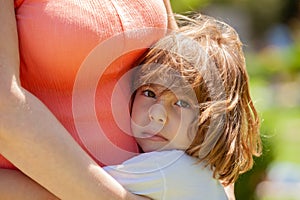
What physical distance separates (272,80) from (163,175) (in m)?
→ 14.8

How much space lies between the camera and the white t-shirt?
75.5 inches

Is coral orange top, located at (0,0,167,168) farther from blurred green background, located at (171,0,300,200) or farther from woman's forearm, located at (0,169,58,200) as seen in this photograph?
blurred green background, located at (171,0,300,200)

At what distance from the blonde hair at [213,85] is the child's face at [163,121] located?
2cm

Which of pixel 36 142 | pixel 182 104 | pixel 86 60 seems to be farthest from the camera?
pixel 182 104

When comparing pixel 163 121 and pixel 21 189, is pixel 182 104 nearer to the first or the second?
pixel 163 121

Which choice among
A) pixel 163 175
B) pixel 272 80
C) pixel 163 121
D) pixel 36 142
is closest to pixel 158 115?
pixel 163 121

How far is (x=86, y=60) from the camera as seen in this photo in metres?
1.91

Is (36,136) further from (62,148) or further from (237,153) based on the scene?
(237,153)

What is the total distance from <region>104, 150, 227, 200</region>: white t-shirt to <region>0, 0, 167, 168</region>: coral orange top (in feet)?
0.18

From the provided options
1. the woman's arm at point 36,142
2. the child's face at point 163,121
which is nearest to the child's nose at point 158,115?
the child's face at point 163,121

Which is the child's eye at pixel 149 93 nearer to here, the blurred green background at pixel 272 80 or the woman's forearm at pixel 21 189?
the woman's forearm at pixel 21 189

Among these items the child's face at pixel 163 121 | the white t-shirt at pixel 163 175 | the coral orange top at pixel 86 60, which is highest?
the coral orange top at pixel 86 60

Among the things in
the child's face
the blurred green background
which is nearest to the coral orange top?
the child's face

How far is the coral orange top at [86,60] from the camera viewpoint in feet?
6.16
